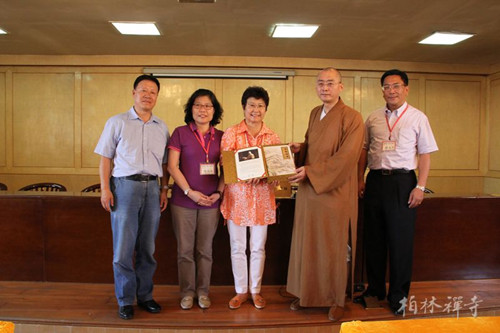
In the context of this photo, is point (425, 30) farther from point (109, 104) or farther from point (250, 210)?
point (109, 104)

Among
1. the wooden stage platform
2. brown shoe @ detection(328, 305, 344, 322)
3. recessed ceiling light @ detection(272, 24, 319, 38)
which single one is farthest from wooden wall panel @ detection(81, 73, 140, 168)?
brown shoe @ detection(328, 305, 344, 322)

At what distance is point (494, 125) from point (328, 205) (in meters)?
5.51

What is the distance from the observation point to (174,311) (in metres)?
2.35

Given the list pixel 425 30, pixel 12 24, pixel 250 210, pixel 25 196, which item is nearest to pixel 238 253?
pixel 250 210

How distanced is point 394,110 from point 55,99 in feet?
18.2

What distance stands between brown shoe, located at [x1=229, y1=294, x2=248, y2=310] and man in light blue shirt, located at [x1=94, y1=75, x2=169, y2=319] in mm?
488

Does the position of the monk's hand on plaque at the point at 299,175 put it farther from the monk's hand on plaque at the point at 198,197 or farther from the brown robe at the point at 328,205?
the monk's hand on plaque at the point at 198,197

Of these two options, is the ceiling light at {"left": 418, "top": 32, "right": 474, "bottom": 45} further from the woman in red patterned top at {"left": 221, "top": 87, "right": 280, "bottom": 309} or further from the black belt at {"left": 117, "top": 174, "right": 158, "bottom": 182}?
the black belt at {"left": 117, "top": 174, "right": 158, "bottom": 182}

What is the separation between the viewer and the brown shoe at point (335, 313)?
7.37ft

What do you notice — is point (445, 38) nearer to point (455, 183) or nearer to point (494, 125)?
point (494, 125)

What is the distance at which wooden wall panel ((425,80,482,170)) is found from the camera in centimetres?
625

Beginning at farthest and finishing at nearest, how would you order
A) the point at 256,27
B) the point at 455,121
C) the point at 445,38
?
the point at 455,121 → the point at 445,38 → the point at 256,27

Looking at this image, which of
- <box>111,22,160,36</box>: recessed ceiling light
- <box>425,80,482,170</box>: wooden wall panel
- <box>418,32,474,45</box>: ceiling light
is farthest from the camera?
<box>425,80,482,170</box>: wooden wall panel

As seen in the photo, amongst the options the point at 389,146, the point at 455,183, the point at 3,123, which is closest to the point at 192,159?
the point at 389,146
